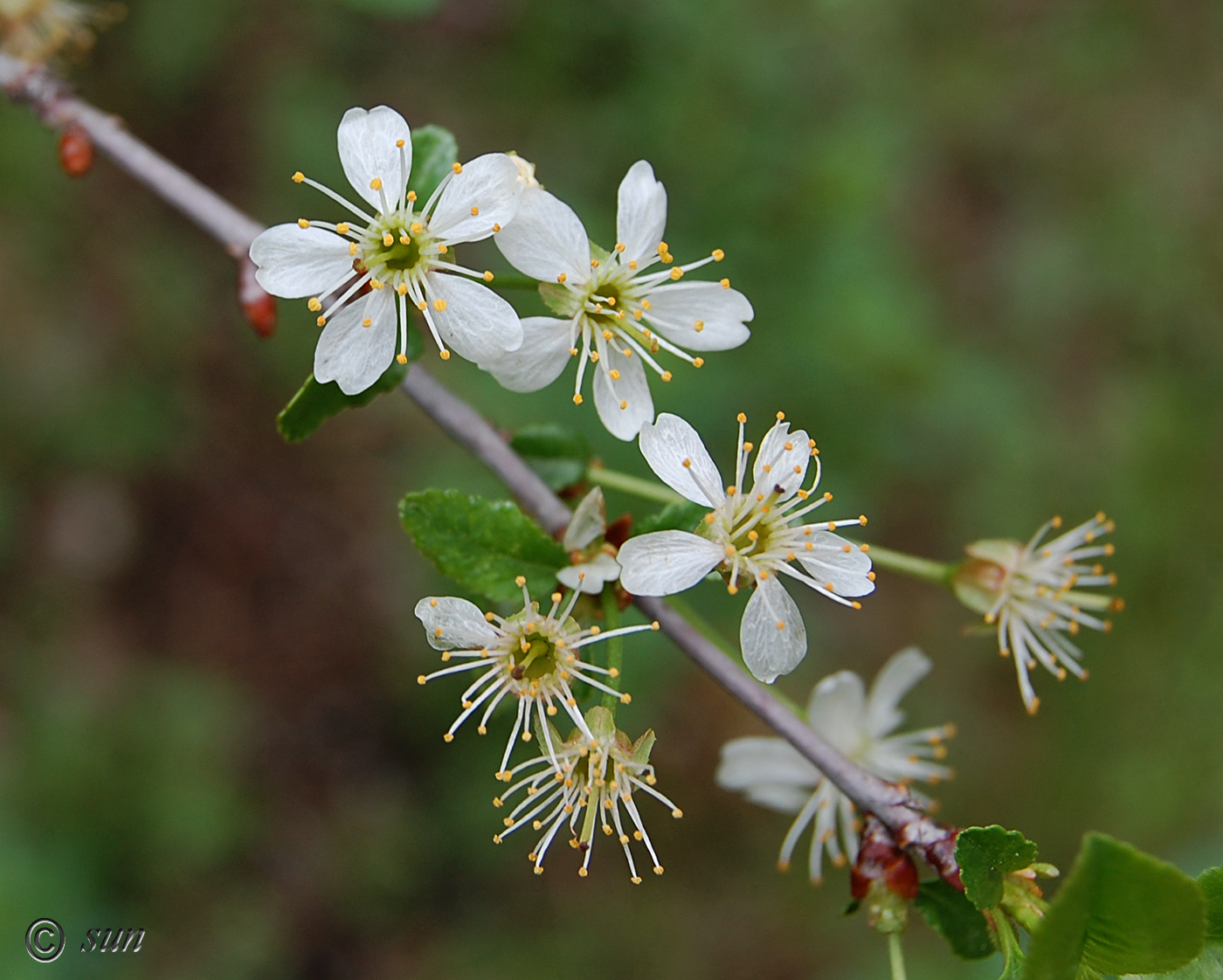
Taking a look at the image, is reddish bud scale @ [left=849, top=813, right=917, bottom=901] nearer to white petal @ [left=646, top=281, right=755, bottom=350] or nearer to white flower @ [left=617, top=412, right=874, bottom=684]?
white flower @ [left=617, top=412, right=874, bottom=684]

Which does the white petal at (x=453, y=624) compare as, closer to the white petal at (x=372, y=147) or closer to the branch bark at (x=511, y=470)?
the branch bark at (x=511, y=470)

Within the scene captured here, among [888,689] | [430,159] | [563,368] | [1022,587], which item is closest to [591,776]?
[563,368]

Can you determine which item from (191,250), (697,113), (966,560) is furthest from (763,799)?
(191,250)

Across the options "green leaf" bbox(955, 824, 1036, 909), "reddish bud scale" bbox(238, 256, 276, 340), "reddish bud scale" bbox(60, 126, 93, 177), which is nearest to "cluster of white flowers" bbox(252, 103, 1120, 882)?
"reddish bud scale" bbox(238, 256, 276, 340)

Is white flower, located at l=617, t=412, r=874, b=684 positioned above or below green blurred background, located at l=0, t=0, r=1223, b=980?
below

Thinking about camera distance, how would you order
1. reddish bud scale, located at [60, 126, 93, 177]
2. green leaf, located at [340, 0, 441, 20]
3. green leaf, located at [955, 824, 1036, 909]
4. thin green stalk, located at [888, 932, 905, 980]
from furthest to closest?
1. green leaf, located at [340, 0, 441, 20]
2. reddish bud scale, located at [60, 126, 93, 177]
3. thin green stalk, located at [888, 932, 905, 980]
4. green leaf, located at [955, 824, 1036, 909]

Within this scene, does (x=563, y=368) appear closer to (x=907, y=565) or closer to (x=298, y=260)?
(x=298, y=260)
